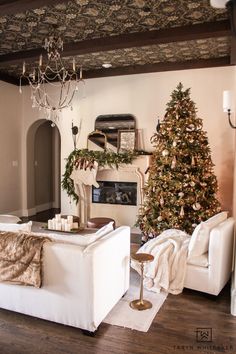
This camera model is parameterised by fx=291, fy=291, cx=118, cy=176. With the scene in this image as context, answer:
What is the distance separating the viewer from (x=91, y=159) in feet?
19.2

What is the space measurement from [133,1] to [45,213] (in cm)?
564

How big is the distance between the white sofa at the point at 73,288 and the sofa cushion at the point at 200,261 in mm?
993

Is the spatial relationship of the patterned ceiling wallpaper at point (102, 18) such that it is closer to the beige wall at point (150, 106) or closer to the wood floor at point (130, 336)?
the beige wall at point (150, 106)

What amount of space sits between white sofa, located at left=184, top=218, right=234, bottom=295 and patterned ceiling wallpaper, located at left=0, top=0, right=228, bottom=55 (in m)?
2.59

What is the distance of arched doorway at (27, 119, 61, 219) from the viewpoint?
7.20m

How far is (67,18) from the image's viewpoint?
3.73 metres

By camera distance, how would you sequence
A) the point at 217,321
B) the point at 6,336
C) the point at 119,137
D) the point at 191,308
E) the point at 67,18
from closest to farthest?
the point at 6,336 → the point at 217,321 → the point at 191,308 → the point at 67,18 → the point at 119,137

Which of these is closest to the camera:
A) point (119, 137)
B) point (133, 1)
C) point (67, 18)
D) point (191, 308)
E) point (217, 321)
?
point (217, 321)

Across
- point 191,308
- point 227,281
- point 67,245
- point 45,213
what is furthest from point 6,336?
point 45,213

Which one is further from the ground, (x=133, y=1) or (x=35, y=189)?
(x=133, y=1)

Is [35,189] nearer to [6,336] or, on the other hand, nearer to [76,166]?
[76,166]

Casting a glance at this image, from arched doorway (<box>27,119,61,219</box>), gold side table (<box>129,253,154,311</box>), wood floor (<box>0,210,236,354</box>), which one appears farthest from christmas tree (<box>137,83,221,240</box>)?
arched doorway (<box>27,119,61,219</box>)

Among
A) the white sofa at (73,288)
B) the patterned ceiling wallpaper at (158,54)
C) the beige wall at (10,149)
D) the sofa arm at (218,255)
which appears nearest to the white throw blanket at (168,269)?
the sofa arm at (218,255)

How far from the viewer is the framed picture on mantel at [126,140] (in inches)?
230
